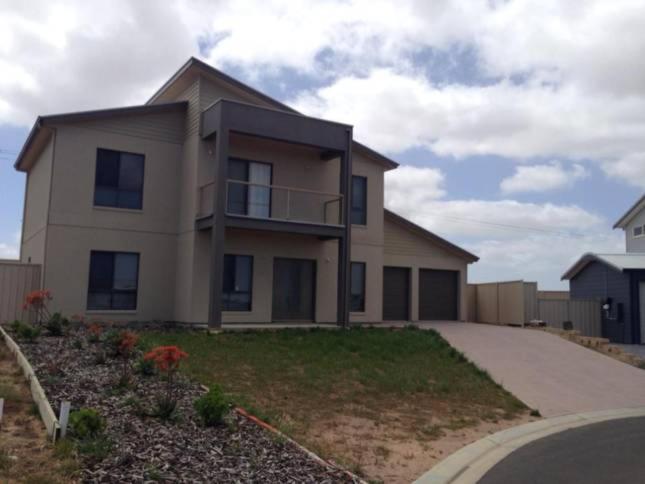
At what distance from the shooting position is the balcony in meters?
19.5

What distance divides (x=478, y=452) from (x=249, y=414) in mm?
3383

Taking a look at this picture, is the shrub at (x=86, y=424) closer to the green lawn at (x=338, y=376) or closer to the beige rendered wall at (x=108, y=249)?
the green lawn at (x=338, y=376)

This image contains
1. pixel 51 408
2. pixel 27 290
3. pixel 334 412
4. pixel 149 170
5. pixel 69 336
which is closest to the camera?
pixel 51 408

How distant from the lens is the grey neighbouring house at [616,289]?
24.4 m

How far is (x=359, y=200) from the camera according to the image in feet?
76.6

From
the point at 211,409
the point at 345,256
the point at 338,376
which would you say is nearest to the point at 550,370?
the point at 338,376

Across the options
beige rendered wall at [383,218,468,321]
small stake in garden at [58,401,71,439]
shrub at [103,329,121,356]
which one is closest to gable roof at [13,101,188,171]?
shrub at [103,329,121,356]

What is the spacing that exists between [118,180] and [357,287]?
9.05 metres

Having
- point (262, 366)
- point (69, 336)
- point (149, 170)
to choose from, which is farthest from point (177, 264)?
point (262, 366)

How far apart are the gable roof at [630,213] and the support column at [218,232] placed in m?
25.7

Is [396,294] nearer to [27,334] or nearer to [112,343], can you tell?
[112,343]

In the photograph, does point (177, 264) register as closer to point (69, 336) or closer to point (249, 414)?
point (69, 336)

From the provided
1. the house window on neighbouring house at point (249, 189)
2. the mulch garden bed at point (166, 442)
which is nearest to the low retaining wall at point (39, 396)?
the mulch garden bed at point (166, 442)

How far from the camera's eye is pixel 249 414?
918cm
